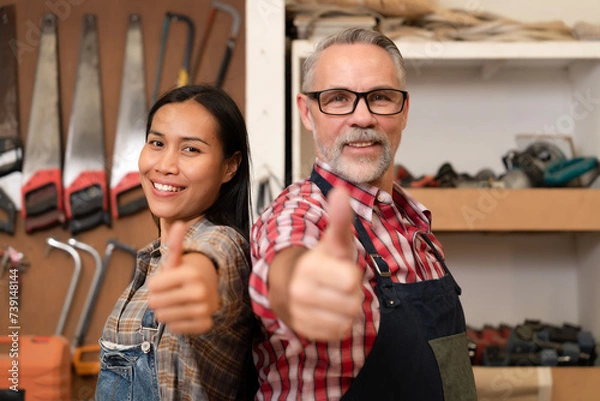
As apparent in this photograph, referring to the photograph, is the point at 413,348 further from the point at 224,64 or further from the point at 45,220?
the point at 45,220

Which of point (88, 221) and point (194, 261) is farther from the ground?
point (88, 221)

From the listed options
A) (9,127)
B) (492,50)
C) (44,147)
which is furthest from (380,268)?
(9,127)

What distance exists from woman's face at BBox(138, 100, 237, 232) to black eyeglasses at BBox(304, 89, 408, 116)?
176 mm

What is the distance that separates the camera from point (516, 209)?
1.92 metres

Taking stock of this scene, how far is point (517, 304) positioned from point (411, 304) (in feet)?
5.01

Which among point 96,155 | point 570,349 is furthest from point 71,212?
point 570,349

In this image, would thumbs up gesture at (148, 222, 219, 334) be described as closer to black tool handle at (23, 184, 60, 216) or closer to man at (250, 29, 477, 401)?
man at (250, 29, 477, 401)

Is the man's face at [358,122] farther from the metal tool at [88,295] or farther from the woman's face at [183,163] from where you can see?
the metal tool at [88,295]

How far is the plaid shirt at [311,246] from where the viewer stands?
719 millimetres

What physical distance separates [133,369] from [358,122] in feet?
1.58

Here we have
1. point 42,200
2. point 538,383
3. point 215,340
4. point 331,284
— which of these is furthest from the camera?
point 42,200

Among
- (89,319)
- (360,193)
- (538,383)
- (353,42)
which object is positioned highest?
(353,42)

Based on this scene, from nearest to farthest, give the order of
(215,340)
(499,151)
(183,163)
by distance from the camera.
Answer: (215,340), (183,163), (499,151)

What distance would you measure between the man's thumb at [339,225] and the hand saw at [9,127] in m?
1.91
